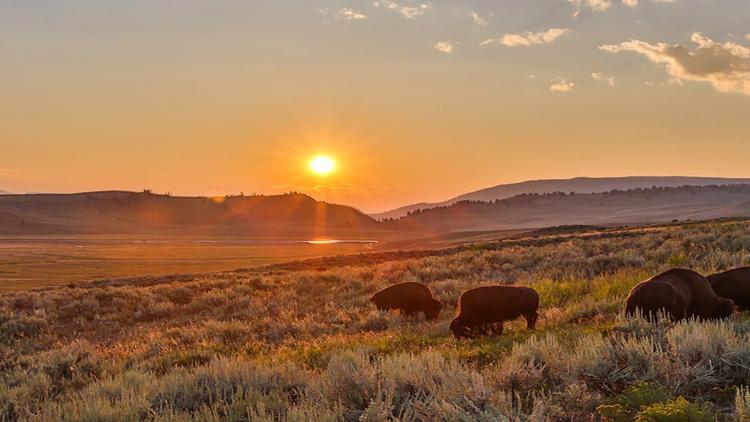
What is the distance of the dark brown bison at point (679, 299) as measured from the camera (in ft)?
23.7

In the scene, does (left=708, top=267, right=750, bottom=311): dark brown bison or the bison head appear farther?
the bison head

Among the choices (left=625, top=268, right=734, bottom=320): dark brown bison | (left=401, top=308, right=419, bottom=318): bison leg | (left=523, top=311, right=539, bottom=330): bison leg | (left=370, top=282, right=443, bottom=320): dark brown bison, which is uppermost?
(left=625, top=268, right=734, bottom=320): dark brown bison

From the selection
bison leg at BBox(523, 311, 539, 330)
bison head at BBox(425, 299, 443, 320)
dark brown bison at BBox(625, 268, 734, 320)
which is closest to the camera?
dark brown bison at BBox(625, 268, 734, 320)

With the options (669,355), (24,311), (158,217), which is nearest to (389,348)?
(669,355)

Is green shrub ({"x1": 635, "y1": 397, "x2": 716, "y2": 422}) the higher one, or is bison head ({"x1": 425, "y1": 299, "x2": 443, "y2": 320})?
green shrub ({"x1": 635, "y1": 397, "x2": 716, "y2": 422})

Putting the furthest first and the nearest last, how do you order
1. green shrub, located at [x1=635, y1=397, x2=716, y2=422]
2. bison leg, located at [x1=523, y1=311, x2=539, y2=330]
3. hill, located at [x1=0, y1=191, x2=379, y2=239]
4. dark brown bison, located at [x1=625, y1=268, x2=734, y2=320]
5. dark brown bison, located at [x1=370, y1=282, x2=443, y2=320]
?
hill, located at [x1=0, y1=191, x2=379, y2=239] < dark brown bison, located at [x1=370, y1=282, x2=443, y2=320] < bison leg, located at [x1=523, y1=311, x2=539, y2=330] < dark brown bison, located at [x1=625, y1=268, x2=734, y2=320] < green shrub, located at [x1=635, y1=397, x2=716, y2=422]

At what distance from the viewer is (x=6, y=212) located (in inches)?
5866

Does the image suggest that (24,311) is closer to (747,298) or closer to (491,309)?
(491,309)

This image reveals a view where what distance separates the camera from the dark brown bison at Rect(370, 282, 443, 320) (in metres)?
13.1

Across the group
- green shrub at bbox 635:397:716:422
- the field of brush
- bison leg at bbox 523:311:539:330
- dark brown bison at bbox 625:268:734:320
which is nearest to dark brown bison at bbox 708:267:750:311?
dark brown bison at bbox 625:268:734:320

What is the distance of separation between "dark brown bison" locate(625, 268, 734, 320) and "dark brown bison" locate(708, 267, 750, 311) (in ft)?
2.48

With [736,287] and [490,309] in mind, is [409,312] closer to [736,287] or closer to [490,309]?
[490,309]

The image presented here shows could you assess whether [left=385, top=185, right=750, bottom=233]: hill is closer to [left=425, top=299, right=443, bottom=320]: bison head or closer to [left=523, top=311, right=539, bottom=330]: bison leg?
[left=425, top=299, right=443, bottom=320]: bison head

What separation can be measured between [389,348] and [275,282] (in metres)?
18.9
